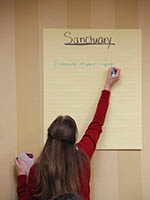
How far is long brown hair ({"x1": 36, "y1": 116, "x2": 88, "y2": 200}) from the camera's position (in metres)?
0.96

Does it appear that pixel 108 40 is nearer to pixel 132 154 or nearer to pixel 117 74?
pixel 117 74

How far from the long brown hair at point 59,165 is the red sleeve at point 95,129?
18 centimetres

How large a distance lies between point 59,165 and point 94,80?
51 centimetres

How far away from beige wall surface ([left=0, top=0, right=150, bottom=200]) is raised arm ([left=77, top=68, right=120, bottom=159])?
0.14 m

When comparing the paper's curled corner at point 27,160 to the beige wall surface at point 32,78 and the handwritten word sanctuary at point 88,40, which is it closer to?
the beige wall surface at point 32,78

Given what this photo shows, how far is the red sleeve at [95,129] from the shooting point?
3.86 ft

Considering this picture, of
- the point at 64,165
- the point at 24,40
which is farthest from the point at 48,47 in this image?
the point at 64,165

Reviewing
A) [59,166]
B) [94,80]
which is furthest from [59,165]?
[94,80]

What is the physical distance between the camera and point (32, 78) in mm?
1296

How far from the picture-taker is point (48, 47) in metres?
1.29

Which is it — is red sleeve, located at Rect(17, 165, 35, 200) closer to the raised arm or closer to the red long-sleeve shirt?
the red long-sleeve shirt

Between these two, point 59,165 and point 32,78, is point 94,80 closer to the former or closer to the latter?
point 32,78

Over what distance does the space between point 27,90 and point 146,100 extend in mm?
626

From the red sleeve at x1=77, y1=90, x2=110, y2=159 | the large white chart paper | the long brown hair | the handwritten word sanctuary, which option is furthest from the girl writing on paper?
the handwritten word sanctuary
